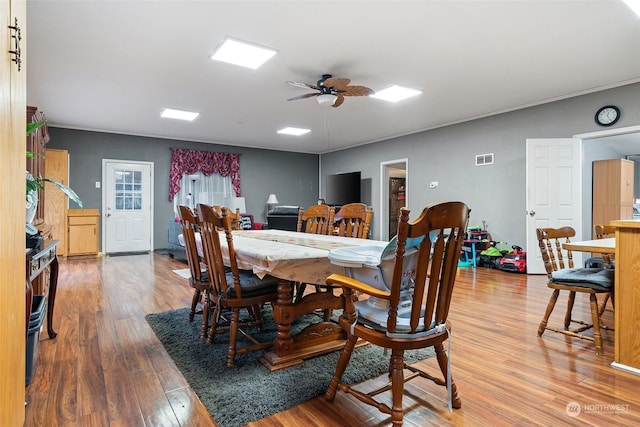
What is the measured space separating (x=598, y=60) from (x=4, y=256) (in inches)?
198

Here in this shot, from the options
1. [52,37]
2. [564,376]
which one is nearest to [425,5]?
[564,376]

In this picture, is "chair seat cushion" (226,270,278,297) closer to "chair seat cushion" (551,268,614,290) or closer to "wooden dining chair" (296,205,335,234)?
"wooden dining chair" (296,205,335,234)

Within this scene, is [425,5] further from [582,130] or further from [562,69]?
[582,130]

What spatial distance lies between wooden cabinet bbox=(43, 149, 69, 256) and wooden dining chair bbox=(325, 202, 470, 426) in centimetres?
687

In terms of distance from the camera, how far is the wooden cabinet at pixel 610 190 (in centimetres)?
550

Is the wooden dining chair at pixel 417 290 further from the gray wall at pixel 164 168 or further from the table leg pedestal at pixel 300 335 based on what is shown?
the gray wall at pixel 164 168

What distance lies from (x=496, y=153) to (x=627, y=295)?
4.21 metres

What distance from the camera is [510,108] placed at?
546cm

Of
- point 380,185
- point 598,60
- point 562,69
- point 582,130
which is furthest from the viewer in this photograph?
point 380,185

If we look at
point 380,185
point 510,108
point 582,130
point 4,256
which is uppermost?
point 510,108

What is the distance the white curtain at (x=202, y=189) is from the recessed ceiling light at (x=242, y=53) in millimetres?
4701

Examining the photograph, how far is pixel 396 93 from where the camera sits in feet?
15.7

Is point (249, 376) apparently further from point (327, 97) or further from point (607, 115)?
point (607, 115)

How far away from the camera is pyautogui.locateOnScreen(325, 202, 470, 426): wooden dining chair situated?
129 cm
